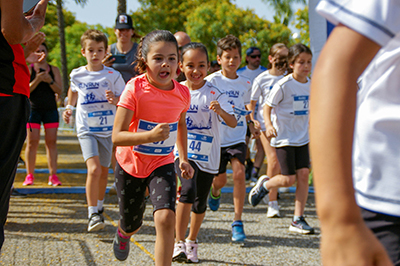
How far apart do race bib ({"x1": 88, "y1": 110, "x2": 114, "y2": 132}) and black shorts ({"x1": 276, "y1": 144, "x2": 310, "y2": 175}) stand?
6.60 feet

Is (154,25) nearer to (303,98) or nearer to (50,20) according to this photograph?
(50,20)

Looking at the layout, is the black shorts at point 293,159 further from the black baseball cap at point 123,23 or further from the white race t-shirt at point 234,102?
the black baseball cap at point 123,23

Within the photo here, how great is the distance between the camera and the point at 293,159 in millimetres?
5285

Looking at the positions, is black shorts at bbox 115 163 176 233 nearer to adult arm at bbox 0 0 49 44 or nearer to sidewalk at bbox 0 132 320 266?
sidewalk at bbox 0 132 320 266

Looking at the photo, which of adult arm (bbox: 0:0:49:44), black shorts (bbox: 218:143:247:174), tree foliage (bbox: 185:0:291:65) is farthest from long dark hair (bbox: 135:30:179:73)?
tree foliage (bbox: 185:0:291:65)

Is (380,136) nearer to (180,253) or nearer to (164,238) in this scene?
(164,238)

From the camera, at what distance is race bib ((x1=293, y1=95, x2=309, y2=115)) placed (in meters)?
5.43

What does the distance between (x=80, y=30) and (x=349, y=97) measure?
170ft

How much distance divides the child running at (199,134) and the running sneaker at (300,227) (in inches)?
50.6

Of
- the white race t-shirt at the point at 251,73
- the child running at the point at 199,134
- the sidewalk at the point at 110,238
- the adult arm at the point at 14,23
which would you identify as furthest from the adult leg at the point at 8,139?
the white race t-shirt at the point at 251,73

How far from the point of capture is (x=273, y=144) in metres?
5.55

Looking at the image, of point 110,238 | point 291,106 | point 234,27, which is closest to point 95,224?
point 110,238

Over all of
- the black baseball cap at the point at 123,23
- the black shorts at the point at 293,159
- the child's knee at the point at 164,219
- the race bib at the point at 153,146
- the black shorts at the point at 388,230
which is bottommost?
the child's knee at the point at 164,219

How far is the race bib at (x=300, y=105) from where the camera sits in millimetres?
5434
